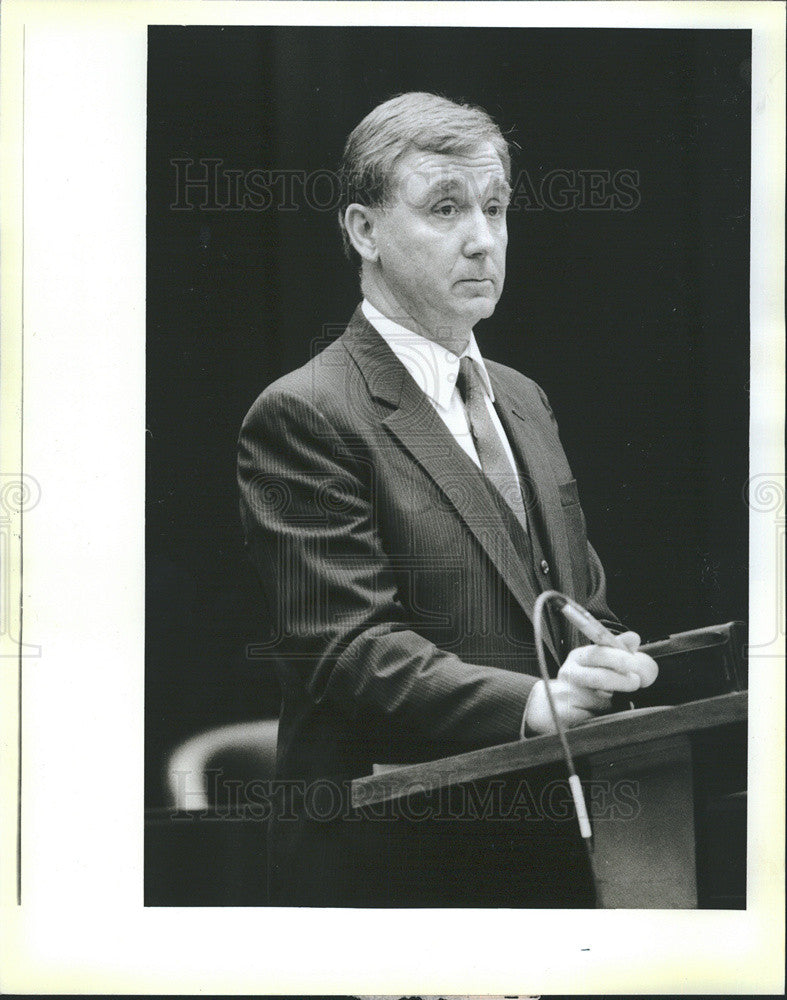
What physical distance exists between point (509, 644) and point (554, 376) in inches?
29.8

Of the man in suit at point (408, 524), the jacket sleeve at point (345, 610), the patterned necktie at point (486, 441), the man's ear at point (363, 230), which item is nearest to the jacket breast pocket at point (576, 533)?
the man in suit at point (408, 524)

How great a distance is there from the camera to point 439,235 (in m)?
2.91

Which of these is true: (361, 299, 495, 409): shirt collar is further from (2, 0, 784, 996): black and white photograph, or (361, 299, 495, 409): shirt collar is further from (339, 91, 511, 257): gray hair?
(339, 91, 511, 257): gray hair

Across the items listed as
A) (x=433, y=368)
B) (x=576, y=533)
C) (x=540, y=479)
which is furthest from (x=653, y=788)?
(x=433, y=368)

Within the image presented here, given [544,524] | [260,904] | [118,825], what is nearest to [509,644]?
[544,524]

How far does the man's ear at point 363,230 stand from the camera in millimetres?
2936

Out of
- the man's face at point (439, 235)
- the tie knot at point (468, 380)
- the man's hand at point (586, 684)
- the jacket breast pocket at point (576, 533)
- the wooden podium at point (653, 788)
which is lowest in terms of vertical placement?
the wooden podium at point (653, 788)

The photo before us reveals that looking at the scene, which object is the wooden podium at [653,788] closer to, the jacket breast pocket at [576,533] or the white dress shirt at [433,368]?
the jacket breast pocket at [576,533]

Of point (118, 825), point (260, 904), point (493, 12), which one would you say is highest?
point (493, 12)

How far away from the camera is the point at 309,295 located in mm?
2951

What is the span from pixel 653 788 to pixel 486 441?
1.05 m

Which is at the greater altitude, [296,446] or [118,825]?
[296,446]

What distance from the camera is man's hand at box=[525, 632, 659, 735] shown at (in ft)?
9.32

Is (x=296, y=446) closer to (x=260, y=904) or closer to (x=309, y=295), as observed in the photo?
(x=309, y=295)
